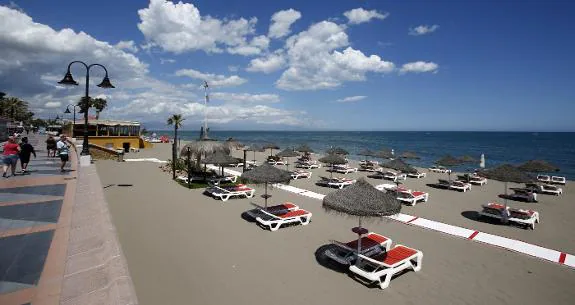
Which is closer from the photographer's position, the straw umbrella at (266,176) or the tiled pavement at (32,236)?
the tiled pavement at (32,236)

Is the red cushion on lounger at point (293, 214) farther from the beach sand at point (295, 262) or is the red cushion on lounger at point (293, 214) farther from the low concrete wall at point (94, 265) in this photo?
the low concrete wall at point (94, 265)

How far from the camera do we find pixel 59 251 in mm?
6219

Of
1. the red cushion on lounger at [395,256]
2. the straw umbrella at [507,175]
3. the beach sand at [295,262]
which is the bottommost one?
the beach sand at [295,262]

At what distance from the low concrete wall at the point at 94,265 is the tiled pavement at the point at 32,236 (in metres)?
0.20

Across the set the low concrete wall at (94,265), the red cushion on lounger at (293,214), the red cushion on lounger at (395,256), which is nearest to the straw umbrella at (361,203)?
the red cushion on lounger at (395,256)

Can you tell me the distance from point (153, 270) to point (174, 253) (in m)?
0.94

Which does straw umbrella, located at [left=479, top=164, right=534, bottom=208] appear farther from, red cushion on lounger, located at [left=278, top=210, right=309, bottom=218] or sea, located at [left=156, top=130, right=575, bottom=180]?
sea, located at [left=156, top=130, right=575, bottom=180]

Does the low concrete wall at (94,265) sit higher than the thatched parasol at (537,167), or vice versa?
the thatched parasol at (537,167)

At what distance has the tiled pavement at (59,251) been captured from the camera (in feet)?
15.8

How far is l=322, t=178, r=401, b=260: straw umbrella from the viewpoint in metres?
6.63

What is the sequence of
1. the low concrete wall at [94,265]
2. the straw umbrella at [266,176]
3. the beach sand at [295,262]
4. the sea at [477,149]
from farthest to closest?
the sea at [477,149] → the straw umbrella at [266,176] → the beach sand at [295,262] → the low concrete wall at [94,265]

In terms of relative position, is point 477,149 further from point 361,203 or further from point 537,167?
point 361,203

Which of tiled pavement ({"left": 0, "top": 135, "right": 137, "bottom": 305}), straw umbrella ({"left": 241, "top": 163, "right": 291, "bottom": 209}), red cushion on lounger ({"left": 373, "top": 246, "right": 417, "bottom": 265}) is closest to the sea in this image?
straw umbrella ({"left": 241, "top": 163, "right": 291, "bottom": 209})

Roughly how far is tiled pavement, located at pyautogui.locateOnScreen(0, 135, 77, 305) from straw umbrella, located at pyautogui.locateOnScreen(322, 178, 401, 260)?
17.6ft
